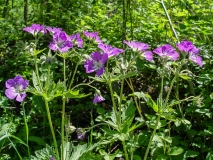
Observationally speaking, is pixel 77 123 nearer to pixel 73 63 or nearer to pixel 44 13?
pixel 73 63

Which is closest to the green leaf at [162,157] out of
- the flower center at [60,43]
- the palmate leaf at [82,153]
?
the palmate leaf at [82,153]

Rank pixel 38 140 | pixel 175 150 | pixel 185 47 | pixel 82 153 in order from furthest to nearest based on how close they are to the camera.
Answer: pixel 38 140 → pixel 175 150 → pixel 82 153 → pixel 185 47

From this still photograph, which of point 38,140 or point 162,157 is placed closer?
point 162,157

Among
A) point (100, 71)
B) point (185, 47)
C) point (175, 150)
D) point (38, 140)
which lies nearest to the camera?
point (100, 71)

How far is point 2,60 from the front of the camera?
357cm

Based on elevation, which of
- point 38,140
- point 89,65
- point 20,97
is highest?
point 89,65

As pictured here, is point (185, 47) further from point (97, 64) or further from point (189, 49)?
point (97, 64)

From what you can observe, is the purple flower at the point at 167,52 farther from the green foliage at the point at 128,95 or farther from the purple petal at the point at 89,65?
the purple petal at the point at 89,65

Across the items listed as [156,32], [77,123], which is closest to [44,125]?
[77,123]

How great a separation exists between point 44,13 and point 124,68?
7.53ft

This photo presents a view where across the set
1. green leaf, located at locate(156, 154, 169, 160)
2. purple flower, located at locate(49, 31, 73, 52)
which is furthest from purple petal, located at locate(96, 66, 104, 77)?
green leaf, located at locate(156, 154, 169, 160)

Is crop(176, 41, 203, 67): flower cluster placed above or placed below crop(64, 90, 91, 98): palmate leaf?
above

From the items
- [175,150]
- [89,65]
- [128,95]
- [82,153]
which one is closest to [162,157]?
[175,150]

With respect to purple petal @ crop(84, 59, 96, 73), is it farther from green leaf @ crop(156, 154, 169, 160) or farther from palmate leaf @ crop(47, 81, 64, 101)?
green leaf @ crop(156, 154, 169, 160)
